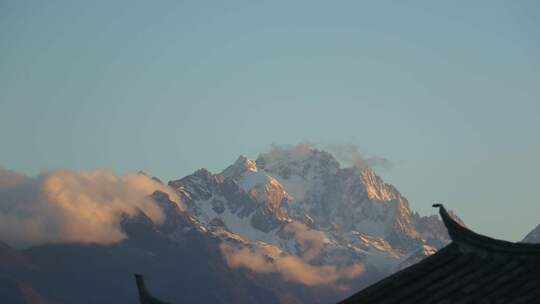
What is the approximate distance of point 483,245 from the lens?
22.0 meters

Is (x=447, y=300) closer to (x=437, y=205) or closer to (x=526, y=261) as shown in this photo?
(x=526, y=261)

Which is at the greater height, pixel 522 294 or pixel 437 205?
A: pixel 437 205

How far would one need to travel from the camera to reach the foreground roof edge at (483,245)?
2109cm

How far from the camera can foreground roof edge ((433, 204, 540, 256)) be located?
69.2 ft

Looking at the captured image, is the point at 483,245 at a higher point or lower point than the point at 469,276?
higher

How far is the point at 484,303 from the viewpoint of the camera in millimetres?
20016

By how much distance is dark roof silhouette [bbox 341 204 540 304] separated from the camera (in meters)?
20.3

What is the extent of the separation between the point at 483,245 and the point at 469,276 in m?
0.81

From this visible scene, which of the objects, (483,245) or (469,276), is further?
(483,245)

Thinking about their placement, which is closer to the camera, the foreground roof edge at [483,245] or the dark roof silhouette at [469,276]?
the dark roof silhouette at [469,276]

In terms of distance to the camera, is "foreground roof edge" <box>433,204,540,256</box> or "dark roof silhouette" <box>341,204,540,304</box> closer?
"dark roof silhouette" <box>341,204,540,304</box>

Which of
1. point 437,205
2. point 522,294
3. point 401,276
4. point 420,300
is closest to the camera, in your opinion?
point 522,294

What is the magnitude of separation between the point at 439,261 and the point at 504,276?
6.99 ft

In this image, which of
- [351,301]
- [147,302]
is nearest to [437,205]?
[351,301]
